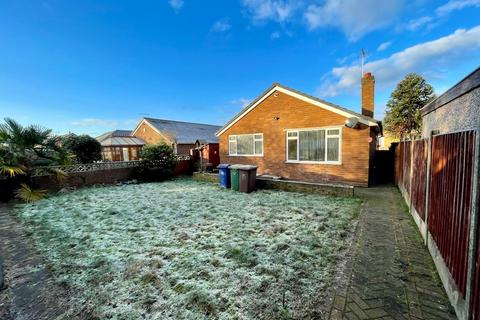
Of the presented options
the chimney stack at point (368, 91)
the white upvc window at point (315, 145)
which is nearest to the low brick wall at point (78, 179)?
the white upvc window at point (315, 145)

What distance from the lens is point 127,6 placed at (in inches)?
395

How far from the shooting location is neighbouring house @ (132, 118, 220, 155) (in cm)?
2530

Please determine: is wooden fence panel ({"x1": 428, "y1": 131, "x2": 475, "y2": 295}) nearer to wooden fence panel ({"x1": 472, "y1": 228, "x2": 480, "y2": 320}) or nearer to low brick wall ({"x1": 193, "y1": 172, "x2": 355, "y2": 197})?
wooden fence panel ({"x1": 472, "y1": 228, "x2": 480, "y2": 320})

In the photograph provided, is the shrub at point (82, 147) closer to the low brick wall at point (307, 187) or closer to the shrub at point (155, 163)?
the shrub at point (155, 163)

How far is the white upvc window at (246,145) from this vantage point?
1270 centimetres

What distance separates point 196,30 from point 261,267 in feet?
53.6

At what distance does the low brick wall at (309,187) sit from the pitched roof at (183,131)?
59.3ft

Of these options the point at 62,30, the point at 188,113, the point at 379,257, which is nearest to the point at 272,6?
the point at 62,30

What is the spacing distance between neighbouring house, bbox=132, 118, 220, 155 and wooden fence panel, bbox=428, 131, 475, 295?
21879 mm

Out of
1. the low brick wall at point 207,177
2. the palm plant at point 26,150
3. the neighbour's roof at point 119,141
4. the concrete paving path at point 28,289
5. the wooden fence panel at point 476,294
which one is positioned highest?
the neighbour's roof at point 119,141

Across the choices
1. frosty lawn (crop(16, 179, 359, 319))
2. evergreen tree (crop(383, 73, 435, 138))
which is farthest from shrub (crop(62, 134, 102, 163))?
evergreen tree (crop(383, 73, 435, 138))

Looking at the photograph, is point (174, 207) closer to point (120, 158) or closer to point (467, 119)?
point (467, 119)

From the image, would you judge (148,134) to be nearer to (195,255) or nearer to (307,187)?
(307,187)

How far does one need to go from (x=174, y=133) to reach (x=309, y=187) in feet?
72.8
